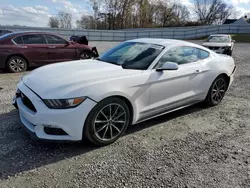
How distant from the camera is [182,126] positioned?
3668mm

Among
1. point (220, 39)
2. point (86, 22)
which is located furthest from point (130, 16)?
point (220, 39)

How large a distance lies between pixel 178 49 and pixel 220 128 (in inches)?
63.1

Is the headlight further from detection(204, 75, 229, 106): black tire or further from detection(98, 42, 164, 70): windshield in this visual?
detection(204, 75, 229, 106): black tire

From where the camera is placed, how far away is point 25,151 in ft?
9.20

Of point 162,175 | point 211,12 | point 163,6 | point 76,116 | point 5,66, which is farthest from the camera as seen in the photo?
point 211,12

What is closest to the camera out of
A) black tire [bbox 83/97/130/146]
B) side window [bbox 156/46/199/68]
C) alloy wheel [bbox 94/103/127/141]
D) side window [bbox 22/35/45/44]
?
black tire [bbox 83/97/130/146]

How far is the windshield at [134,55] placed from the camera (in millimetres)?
3400

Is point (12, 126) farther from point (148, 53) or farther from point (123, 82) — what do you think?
point (148, 53)

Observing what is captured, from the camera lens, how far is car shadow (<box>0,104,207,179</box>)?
2.53 m

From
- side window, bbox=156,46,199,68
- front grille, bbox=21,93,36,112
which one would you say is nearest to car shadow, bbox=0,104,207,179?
front grille, bbox=21,93,36,112

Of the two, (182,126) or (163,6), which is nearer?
(182,126)

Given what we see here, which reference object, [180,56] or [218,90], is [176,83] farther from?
[218,90]

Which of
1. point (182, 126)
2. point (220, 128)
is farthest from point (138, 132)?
point (220, 128)

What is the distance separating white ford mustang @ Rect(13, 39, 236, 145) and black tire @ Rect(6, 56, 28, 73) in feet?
14.9
